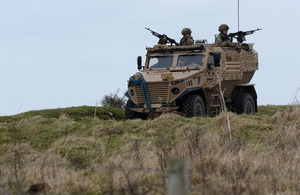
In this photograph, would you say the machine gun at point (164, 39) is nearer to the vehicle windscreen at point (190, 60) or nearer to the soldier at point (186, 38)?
the soldier at point (186, 38)

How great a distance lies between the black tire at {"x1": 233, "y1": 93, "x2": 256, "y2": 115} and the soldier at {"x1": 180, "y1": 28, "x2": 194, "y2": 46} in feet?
7.13

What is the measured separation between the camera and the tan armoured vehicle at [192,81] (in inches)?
614

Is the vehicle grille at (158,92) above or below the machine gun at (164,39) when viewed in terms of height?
below

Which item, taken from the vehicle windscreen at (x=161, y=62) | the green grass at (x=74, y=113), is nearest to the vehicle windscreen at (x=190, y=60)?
→ the vehicle windscreen at (x=161, y=62)

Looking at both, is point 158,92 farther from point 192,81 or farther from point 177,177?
point 177,177

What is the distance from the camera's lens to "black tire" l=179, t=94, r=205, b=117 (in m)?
15.4

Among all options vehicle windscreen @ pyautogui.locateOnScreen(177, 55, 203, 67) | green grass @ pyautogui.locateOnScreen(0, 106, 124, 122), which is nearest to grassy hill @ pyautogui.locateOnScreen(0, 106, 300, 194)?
green grass @ pyautogui.locateOnScreen(0, 106, 124, 122)

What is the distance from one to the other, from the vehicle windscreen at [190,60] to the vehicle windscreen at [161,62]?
0.30 m

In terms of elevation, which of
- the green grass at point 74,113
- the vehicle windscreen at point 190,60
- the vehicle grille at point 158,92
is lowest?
the green grass at point 74,113

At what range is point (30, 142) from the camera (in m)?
11.6

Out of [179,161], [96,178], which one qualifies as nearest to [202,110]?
[96,178]

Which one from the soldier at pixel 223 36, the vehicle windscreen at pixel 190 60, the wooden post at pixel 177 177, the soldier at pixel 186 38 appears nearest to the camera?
the wooden post at pixel 177 177

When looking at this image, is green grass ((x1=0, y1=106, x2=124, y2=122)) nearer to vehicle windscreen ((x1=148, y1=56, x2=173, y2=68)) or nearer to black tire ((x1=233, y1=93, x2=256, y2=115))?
vehicle windscreen ((x1=148, y1=56, x2=173, y2=68))

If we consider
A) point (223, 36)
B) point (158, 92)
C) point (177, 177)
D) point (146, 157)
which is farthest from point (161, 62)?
point (177, 177)
